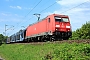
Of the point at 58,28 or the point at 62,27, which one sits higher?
the point at 62,27

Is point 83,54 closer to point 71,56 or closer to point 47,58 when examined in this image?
point 71,56

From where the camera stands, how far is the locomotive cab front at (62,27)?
24.5 m

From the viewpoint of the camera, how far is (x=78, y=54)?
9250 millimetres

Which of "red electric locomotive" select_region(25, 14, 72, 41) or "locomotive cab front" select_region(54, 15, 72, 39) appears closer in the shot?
"red electric locomotive" select_region(25, 14, 72, 41)

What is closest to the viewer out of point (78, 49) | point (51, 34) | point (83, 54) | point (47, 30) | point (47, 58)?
point (83, 54)

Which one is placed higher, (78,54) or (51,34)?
(51,34)

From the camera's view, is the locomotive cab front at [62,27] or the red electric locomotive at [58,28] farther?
the locomotive cab front at [62,27]

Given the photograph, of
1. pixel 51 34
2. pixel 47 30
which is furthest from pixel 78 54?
pixel 47 30

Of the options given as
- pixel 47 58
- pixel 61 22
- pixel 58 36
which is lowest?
pixel 47 58

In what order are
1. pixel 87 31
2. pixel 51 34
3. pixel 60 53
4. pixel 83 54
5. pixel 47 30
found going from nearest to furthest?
pixel 83 54
pixel 60 53
pixel 51 34
pixel 47 30
pixel 87 31

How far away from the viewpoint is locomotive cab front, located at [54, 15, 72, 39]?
80.4ft

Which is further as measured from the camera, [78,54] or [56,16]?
[56,16]

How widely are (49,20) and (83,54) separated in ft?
57.1

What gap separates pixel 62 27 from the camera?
24750mm
